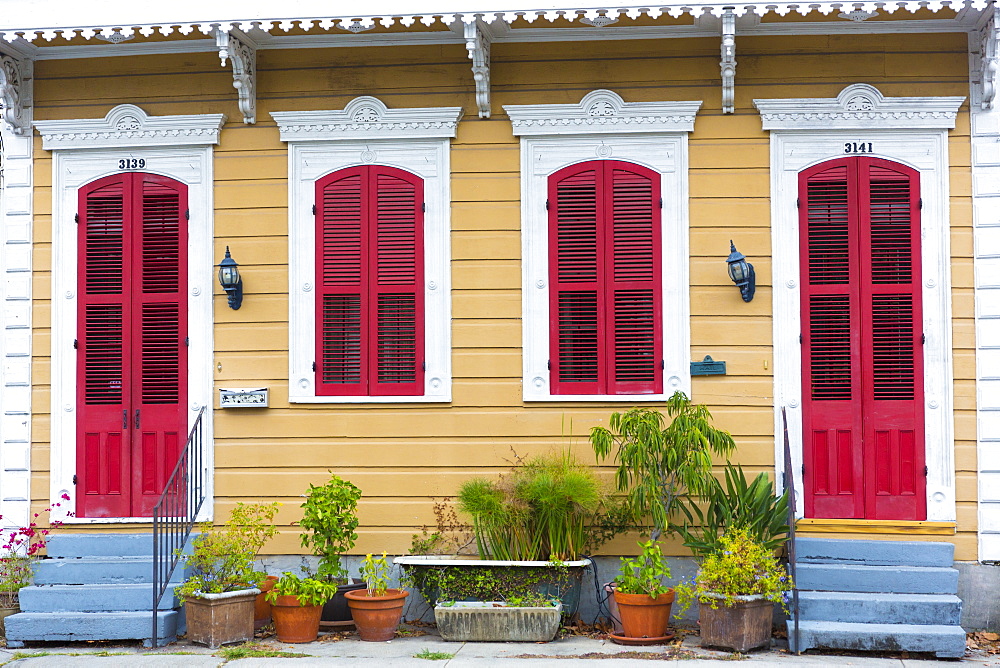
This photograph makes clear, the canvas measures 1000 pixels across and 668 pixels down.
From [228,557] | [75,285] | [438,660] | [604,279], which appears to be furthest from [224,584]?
[604,279]

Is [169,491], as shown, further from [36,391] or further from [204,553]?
[36,391]

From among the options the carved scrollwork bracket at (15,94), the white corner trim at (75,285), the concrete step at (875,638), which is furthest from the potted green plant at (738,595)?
the carved scrollwork bracket at (15,94)

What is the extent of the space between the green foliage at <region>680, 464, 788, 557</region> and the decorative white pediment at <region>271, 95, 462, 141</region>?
12.0 ft

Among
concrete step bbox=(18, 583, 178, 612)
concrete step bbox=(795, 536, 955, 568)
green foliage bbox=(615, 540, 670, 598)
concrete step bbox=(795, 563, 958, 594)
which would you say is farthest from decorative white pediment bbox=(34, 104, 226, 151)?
concrete step bbox=(795, 563, 958, 594)

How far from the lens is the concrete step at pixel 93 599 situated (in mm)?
7996

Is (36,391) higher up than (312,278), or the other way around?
(312,278)

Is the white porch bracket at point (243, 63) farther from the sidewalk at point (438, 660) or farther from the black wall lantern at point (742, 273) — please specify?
the sidewalk at point (438, 660)

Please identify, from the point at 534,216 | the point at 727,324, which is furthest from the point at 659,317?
the point at 534,216

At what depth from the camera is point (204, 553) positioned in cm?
781

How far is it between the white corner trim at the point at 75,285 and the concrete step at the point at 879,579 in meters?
4.88

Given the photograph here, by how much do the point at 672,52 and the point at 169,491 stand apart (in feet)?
18.0

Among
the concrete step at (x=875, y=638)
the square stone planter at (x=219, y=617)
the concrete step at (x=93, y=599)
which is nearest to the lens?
the concrete step at (x=875, y=638)

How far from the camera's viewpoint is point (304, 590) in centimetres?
773

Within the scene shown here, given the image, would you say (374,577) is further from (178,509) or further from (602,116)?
(602,116)
